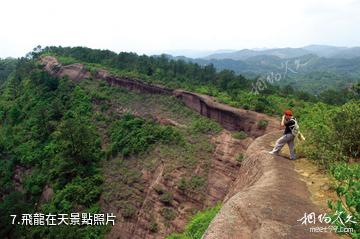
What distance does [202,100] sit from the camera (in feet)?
93.1

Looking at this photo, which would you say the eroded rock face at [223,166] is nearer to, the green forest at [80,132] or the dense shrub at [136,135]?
the green forest at [80,132]

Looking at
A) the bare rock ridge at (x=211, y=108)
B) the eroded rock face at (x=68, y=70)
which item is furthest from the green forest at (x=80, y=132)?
the eroded rock face at (x=68, y=70)

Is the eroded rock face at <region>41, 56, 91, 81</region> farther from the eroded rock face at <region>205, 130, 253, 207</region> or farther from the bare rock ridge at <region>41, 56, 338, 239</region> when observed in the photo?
the bare rock ridge at <region>41, 56, 338, 239</region>

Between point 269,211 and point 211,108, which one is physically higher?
point 269,211

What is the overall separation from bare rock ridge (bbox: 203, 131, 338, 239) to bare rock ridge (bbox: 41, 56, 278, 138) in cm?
1645

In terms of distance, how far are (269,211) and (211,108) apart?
71.3 feet

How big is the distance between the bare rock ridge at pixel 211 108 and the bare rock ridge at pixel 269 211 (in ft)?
54.0

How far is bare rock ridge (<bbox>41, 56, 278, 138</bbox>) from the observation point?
24438mm

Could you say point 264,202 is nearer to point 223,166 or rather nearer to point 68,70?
point 223,166

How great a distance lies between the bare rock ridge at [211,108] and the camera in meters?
24.4

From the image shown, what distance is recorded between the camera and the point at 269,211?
5.94m

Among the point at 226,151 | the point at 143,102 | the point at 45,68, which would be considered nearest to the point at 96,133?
the point at 143,102

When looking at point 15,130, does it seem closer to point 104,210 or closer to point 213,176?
point 104,210

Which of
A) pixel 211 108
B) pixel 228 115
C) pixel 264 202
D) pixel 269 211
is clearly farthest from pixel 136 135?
pixel 269 211
